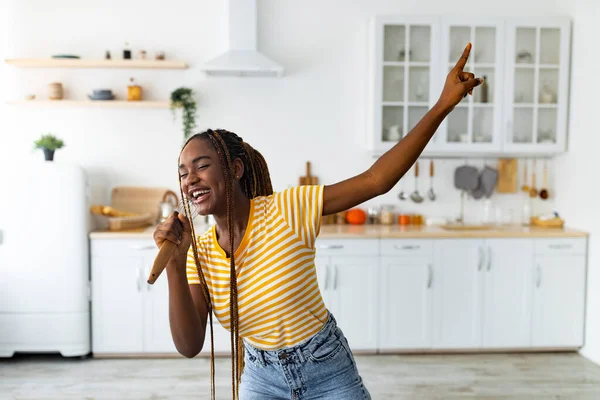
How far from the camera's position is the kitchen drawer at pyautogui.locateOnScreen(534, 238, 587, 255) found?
3768mm

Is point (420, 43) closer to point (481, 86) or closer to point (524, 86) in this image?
point (481, 86)

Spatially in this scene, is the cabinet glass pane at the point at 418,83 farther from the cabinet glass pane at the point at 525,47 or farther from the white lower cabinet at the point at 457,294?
the white lower cabinet at the point at 457,294

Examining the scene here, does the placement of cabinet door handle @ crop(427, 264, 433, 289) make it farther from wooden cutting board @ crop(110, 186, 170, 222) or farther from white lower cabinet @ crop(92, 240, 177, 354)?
wooden cutting board @ crop(110, 186, 170, 222)

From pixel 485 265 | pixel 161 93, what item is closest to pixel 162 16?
pixel 161 93

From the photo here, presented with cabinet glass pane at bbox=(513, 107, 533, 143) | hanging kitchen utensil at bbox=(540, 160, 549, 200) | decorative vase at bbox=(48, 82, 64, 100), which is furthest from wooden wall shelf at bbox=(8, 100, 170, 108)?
hanging kitchen utensil at bbox=(540, 160, 549, 200)

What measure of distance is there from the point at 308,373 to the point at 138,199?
3063 millimetres

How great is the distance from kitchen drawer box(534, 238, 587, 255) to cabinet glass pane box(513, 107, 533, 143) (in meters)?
0.71

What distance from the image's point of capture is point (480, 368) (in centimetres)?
360

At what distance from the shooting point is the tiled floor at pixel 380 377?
10.5 ft

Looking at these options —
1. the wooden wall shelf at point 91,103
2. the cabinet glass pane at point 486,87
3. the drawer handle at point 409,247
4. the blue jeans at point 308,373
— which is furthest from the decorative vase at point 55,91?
the blue jeans at point 308,373

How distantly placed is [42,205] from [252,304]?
2.77 metres

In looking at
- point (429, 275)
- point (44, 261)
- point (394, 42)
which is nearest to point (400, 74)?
point (394, 42)

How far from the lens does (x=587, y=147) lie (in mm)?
3820

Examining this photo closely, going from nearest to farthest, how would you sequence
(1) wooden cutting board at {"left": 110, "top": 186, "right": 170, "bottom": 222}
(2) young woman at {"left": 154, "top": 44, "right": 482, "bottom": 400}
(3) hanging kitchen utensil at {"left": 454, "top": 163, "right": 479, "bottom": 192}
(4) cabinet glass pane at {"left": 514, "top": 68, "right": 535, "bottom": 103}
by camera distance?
(2) young woman at {"left": 154, "top": 44, "right": 482, "bottom": 400}
(4) cabinet glass pane at {"left": 514, "top": 68, "right": 535, "bottom": 103}
(1) wooden cutting board at {"left": 110, "top": 186, "right": 170, "bottom": 222}
(3) hanging kitchen utensil at {"left": 454, "top": 163, "right": 479, "bottom": 192}
